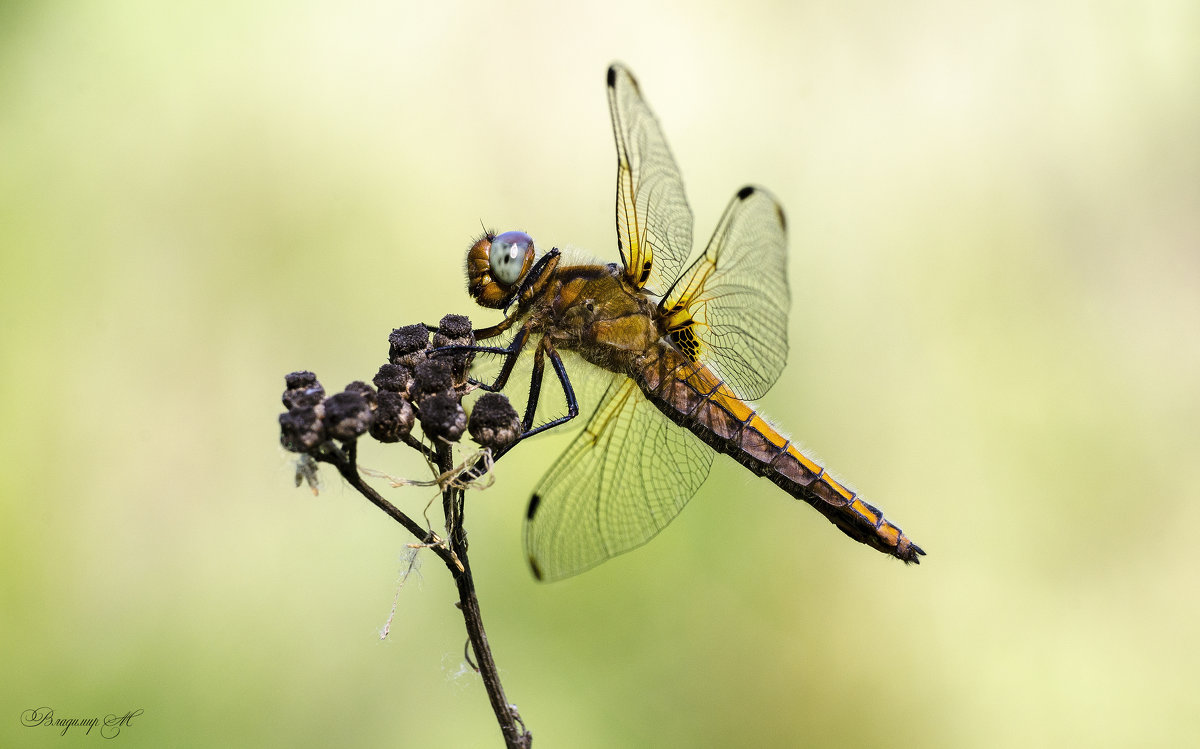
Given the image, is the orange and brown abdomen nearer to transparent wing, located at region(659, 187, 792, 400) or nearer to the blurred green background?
transparent wing, located at region(659, 187, 792, 400)

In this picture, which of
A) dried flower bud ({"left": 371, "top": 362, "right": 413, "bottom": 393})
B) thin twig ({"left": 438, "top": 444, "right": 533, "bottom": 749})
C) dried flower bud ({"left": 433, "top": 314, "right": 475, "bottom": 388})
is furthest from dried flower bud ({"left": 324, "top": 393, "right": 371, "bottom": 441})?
dried flower bud ({"left": 433, "top": 314, "right": 475, "bottom": 388})

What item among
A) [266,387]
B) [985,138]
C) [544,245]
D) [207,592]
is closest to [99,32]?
[266,387]

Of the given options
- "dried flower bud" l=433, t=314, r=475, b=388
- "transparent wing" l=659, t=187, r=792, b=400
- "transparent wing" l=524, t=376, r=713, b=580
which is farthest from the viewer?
"transparent wing" l=659, t=187, r=792, b=400

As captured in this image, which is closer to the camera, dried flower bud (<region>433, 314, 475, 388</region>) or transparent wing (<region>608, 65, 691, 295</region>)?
dried flower bud (<region>433, 314, 475, 388</region>)

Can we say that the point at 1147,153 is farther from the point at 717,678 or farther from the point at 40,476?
the point at 40,476

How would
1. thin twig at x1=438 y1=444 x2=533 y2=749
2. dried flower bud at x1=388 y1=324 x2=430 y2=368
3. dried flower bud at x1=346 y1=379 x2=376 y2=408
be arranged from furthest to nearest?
dried flower bud at x1=388 y1=324 x2=430 y2=368 → dried flower bud at x1=346 y1=379 x2=376 y2=408 → thin twig at x1=438 y1=444 x2=533 y2=749

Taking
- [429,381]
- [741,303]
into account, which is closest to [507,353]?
[429,381]
